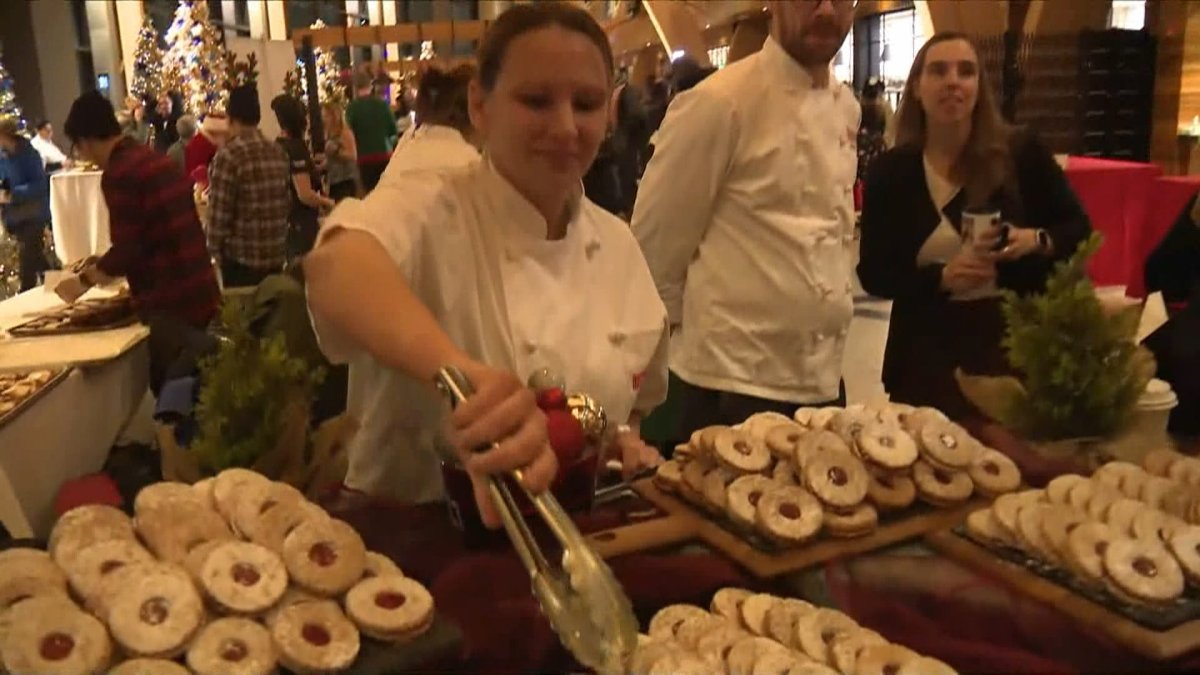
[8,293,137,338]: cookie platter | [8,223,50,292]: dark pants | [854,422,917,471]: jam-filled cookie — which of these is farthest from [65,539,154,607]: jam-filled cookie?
[8,223,50,292]: dark pants

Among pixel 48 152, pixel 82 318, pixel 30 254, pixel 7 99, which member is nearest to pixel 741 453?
pixel 82 318

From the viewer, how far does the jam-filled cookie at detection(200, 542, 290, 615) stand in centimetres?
92

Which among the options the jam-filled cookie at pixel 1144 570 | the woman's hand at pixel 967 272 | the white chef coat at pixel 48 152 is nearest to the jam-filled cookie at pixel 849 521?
the jam-filled cookie at pixel 1144 570

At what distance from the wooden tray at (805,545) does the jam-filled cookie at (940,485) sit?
0.01m

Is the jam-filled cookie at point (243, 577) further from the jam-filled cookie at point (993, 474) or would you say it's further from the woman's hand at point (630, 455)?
the jam-filled cookie at point (993, 474)

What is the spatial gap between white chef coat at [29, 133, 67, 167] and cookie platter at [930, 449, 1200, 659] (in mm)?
4143

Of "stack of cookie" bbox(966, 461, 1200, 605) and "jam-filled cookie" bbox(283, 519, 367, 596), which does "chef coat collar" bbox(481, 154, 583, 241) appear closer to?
"jam-filled cookie" bbox(283, 519, 367, 596)

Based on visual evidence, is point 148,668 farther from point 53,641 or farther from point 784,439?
point 784,439

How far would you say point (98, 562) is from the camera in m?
0.95

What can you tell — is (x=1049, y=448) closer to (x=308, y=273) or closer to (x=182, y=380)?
(x=308, y=273)

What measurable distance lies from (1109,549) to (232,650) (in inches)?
33.7

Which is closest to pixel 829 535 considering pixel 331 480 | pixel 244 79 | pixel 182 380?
pixel 331 480

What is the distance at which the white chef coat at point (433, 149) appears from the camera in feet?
7.83

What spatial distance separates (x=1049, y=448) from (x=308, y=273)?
103cm
